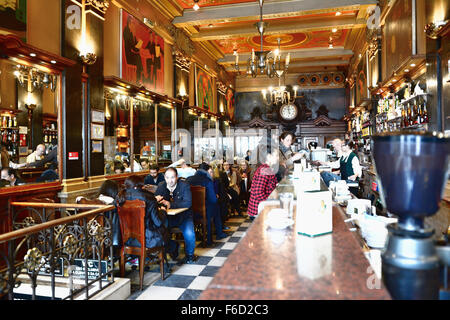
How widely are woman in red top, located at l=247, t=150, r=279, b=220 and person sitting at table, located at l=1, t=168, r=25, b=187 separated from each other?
9.65 feet

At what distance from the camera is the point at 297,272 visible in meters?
1.04

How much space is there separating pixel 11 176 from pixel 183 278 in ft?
8.07

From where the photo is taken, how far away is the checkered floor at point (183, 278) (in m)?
3.25

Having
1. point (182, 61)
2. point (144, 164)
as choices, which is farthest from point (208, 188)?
point (182, 61)

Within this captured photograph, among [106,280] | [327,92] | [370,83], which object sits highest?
[327,92]

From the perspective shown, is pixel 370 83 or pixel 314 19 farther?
pixel 314 19

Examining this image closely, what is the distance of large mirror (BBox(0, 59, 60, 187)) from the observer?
385 cm

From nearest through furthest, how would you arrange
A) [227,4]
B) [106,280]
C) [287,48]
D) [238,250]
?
[238,250] → [106,280] → [227,4] → [287,48]

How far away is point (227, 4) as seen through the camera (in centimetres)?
805

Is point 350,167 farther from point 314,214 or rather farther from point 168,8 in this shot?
point 168,8

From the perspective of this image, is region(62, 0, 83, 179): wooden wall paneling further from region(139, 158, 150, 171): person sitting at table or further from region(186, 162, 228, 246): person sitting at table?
region(139, 158, 150, 171): person sitting at table

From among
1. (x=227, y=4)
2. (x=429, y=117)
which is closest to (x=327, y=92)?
(x=227, y=4)

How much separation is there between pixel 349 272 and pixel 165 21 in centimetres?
838
